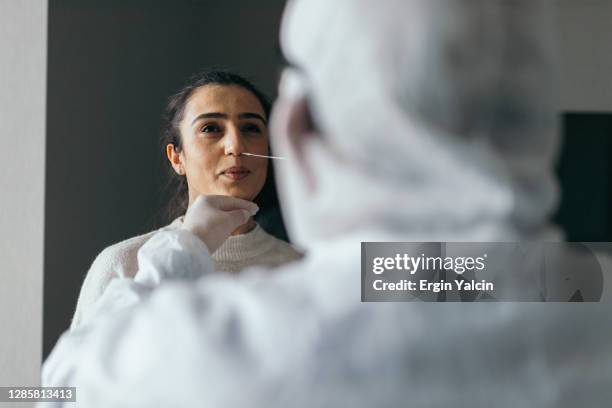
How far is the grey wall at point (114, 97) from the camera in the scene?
1.26m

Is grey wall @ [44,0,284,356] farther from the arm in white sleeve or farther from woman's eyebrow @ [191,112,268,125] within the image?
the arm in white sleeve

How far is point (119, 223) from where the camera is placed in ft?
4.15

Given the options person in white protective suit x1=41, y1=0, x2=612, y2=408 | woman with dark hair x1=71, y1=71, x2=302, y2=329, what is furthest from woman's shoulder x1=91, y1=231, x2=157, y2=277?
person in white protective suit x1=41, y1=0, x2=612, y2=408

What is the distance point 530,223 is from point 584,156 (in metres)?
0.72

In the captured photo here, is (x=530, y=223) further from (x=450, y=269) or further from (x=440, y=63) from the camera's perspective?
(x=450, y=269)

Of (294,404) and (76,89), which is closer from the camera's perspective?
(294,404)

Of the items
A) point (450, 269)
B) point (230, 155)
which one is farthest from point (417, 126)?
point (230, 155)

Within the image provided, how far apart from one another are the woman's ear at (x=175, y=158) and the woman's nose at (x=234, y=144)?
90 millimetres

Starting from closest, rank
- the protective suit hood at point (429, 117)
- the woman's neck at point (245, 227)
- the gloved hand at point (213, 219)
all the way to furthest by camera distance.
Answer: the protective suit hood at point (429, 117)
the gloved hand at point (213, 219)
the woman's neck at point (245, 227)

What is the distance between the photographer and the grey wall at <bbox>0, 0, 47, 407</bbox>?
4.14 ft

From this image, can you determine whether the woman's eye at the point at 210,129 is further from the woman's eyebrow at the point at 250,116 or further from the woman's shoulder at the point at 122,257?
the woman's shoulder at the point at 122,257

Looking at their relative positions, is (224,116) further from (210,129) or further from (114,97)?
(114,97)

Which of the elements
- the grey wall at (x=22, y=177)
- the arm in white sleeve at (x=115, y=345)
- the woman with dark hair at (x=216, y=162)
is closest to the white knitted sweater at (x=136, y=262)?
the woman with dark hair at (x=216, y=162)

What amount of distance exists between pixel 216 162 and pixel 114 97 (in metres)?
0.23
